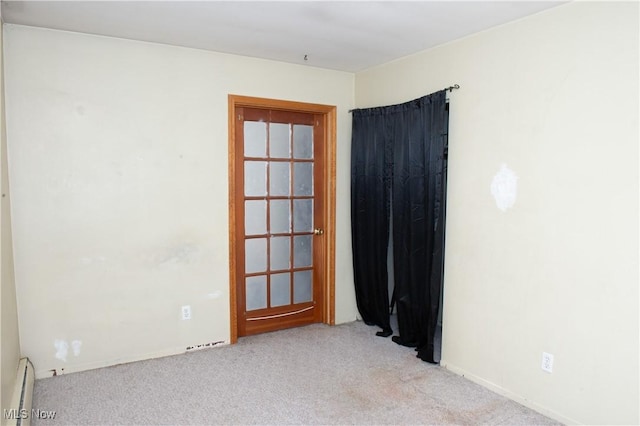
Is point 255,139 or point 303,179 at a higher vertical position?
point 255,139

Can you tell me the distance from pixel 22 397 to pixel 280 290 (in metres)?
2.11

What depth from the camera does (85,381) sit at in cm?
304

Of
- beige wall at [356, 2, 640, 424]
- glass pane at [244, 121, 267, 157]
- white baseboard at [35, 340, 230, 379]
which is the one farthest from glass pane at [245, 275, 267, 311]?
beige wall at [356, 2, 640, 424]

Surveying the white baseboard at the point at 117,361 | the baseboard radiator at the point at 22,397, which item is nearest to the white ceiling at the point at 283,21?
the baseboard radiator at the point at 22,397

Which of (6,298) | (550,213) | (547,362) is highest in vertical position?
(550,213)

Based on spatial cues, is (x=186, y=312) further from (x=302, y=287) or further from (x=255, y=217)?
(x=302, y=287)

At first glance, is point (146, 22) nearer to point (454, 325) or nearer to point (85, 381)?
point (85, 381)

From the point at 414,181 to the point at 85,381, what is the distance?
9.14 feet

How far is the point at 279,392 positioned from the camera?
2898 mm

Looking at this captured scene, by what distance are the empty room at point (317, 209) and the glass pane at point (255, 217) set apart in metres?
0.02

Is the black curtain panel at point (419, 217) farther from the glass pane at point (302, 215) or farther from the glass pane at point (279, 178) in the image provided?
the glass pane at point (279, 178)

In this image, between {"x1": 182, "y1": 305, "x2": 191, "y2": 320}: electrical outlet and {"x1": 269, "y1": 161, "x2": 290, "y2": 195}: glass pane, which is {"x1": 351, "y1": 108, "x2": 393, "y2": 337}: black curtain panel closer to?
{"x1": 269, "y1": 161, "x2": 290, "y2": 195}: glass pane

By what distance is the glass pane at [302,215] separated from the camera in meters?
4.13

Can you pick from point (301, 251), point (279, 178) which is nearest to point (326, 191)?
point (279, 178)
